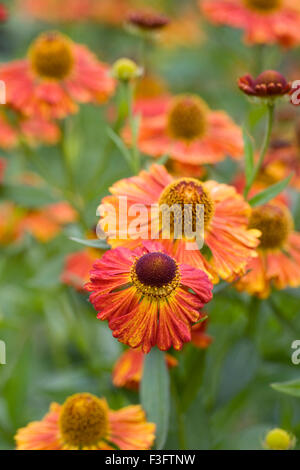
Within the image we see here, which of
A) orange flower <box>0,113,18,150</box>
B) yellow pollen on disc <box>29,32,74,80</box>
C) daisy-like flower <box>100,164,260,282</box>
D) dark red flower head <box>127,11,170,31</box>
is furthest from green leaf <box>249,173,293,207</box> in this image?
orange flower <box>0,113,18,150</box>

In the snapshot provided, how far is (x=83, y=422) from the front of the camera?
0.78m

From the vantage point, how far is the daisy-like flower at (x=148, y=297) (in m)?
0.63

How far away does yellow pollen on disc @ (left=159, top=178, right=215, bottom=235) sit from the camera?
76 cm

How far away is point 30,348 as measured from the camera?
104cm

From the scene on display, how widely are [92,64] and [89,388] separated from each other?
0.62 metres

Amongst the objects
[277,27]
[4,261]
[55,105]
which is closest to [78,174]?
[4,261]

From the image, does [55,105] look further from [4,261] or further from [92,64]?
[4,261]

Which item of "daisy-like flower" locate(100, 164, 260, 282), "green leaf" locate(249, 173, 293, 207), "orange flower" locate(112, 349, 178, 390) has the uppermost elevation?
"green leaf" locate(249, 173, 293, 207)

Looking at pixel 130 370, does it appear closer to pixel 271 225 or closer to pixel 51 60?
pixel 271 225

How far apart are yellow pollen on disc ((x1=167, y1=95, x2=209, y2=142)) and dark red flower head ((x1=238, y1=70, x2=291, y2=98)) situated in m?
0.43

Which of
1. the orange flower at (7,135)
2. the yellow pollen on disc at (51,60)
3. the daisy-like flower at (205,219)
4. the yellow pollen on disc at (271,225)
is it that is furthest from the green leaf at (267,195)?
the orange flower at (7,135)

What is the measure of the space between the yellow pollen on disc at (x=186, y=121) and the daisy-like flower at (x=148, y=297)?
58 centimetres

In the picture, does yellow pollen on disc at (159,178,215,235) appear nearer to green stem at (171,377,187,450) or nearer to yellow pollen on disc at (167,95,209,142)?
green stem at (171,377,187,450)

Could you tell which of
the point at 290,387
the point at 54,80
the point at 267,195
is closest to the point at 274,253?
the point at 267,195
